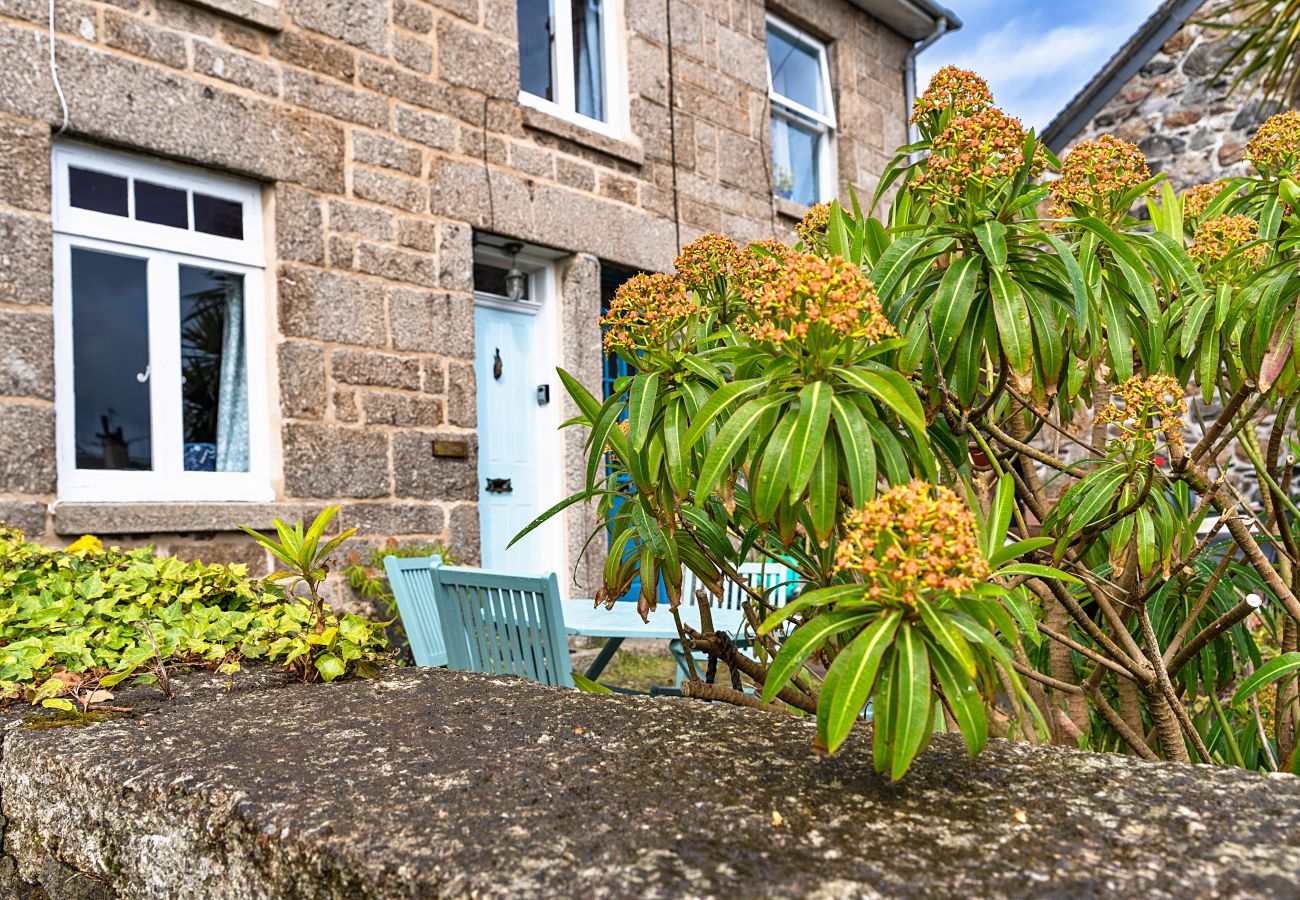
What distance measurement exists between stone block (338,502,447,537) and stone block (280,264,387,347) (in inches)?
35.3

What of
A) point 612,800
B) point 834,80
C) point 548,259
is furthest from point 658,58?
point 612,800

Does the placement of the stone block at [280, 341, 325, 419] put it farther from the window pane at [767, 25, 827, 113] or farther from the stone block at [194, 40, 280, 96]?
the window pane at [767, 25, 827, 113]

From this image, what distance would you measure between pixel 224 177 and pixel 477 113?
1.65 metres

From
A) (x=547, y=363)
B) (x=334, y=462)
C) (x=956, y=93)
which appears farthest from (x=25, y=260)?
(x=956, y=93)

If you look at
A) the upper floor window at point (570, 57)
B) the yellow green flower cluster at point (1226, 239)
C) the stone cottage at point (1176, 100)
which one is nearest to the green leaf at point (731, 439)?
the yellow green flower cluster at point (1226, 239)

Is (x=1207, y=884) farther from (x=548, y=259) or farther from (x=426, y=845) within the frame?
(x=548, y=259)

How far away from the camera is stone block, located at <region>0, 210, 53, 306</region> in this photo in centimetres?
446

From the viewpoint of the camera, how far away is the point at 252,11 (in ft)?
17.3

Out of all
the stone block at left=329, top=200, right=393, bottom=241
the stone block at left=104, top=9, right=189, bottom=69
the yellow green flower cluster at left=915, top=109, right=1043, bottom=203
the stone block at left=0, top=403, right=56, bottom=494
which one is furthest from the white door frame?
the yellow green flower cluster at left=915, top=109, right=1043, bottom=203

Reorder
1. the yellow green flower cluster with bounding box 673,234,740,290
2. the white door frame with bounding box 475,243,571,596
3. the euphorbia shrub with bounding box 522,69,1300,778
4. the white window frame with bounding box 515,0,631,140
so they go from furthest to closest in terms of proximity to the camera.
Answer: the white window frame with bounding box 515,0,631,140 < the white door frame with bounding box 475,243,571,596 < the yellow green flower cluster with bounding box 673,234,740,290 < the euphorbia shrub with bounding box 522,69,1300,778

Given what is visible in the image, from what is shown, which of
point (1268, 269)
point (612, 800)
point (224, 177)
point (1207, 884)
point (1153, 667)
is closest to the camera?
point (1207, 884)

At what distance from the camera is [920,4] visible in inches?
374

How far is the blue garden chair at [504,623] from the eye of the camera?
306 centimetres

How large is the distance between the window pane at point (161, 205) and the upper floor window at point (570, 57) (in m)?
2.38
